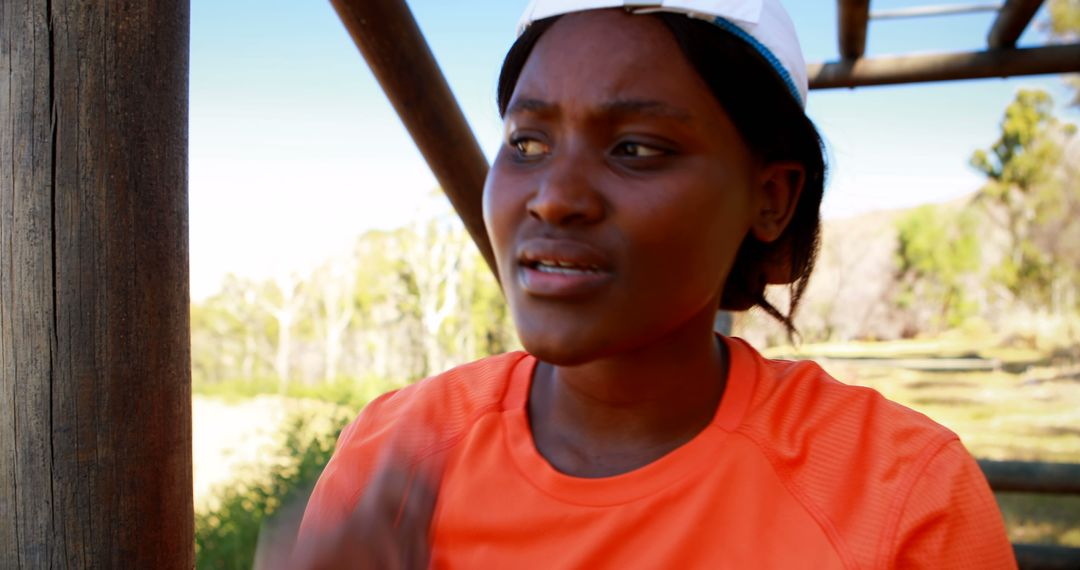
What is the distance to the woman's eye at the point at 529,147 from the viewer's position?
4.19 feet

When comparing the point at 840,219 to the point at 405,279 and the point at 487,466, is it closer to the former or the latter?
the point at 405,279

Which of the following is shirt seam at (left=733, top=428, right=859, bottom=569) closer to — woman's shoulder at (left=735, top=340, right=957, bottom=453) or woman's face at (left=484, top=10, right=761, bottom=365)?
woman's shoulder at (left=735, top=340, right=957, bottom=453)

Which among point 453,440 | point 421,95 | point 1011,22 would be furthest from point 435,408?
point 1011,22

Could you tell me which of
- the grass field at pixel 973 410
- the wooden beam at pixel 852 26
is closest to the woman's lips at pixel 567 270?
the wooden beam at pixel 852 26

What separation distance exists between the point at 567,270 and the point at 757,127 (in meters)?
0.40

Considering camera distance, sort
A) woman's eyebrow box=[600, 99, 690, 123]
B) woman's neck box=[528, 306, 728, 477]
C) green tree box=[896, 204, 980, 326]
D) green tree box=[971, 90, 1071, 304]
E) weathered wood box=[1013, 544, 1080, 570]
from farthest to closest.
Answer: green tree box=[896, 204, 980, 326] < green tree box=[971, 90, 1071, 304] < weathered wood box=[1013, 544, 1080, 570] < woman's neck box=[528, 306, 728, 477] < woman's eyebrow box=[600, 99, 690, 123]

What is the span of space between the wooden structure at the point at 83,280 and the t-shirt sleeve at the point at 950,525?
3.25 ft

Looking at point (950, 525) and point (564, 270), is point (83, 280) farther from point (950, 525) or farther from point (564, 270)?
point (950, 525)

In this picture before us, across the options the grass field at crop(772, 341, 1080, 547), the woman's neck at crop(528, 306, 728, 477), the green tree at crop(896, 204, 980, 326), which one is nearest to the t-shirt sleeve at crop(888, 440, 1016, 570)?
the woman's neck at crop(528, 306, 728, 477)

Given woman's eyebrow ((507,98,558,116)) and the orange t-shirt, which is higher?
woman's eyebrow ((507,98,558,116))

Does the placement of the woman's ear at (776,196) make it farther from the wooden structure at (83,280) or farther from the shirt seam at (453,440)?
the wooden structure at (83,280)

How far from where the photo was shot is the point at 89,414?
3.78ft

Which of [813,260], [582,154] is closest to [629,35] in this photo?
[582,154]

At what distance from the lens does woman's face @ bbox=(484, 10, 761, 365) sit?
1.15 metres
